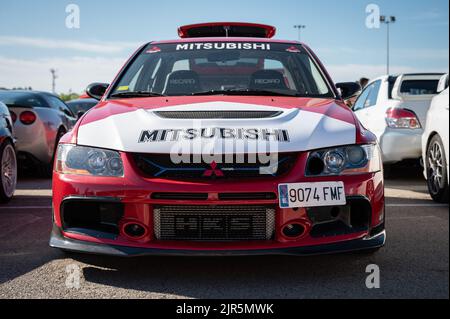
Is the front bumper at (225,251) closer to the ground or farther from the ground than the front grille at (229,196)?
closer to the ground

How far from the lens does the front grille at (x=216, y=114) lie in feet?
11.0

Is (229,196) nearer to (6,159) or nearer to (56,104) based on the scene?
(6,159)

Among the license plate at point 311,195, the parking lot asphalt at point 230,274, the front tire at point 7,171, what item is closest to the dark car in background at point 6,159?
the front tire at point 7,171

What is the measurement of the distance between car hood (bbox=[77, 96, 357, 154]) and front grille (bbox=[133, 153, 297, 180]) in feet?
0.19

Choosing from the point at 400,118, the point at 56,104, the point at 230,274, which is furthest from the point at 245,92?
the point at 56,104

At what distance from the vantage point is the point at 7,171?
20.5 ft

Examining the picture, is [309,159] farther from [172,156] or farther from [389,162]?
[389,162]

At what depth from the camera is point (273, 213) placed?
121 inches

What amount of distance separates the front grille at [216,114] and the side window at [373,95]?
5.09m

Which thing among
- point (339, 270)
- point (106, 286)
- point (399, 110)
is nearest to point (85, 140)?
point (106, 286)

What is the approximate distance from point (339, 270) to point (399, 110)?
4364mm

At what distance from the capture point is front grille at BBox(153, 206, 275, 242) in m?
3.08

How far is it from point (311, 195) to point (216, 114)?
726mm

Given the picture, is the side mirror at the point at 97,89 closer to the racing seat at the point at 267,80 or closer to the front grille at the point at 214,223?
the racing seat at the point at 267,80
